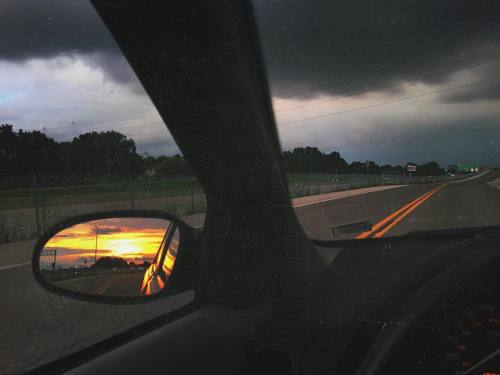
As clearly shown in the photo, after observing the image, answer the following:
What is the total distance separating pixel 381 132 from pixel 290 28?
483 mm

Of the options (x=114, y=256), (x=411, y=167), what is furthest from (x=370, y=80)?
(x=114, y=256)

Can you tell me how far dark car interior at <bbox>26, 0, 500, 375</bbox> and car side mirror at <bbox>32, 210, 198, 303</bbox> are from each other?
0.28 ft

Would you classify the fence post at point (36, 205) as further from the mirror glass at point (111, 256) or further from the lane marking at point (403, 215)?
the lane marking at point (403, 215)

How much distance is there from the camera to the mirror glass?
180 cm

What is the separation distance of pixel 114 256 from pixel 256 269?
613mm

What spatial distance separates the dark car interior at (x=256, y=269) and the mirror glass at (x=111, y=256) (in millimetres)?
133

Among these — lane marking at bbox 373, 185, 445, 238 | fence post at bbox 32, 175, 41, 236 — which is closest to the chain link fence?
fence post at bbox 32, 175, 41, 236

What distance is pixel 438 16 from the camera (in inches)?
57.6

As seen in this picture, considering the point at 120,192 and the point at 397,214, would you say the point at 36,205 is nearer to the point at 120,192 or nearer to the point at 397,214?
the point at 120,192

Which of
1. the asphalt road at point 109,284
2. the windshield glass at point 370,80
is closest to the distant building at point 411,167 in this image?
the windshield glass at point 370,80

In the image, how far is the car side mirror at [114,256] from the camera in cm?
181

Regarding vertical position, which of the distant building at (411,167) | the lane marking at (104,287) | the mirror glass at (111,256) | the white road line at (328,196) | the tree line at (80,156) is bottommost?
the lane marking at (104,287)

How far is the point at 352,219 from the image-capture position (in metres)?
2.12

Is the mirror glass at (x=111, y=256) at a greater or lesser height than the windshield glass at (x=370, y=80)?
lesser
